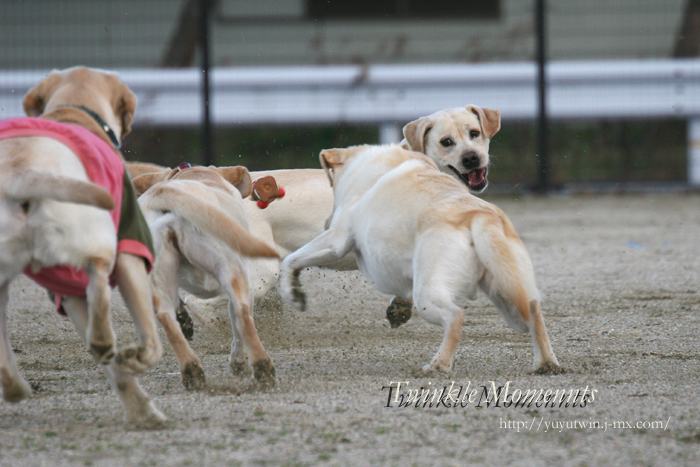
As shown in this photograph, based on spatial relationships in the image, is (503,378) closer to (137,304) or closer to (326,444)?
(326,444)

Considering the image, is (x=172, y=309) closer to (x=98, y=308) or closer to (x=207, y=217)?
(x=207, y=217)

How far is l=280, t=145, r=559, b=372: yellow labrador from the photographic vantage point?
3.16 metres

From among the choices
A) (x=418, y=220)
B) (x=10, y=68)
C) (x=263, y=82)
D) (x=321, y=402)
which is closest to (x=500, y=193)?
(x=263, y=82)

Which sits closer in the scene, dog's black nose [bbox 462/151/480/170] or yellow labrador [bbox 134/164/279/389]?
yellow labrador [bbox 134/164/279/389]

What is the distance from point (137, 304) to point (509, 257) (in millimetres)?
1369

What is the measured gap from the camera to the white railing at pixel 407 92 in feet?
33.9

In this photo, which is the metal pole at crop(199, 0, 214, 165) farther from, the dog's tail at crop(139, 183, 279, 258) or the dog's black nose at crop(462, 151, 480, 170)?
the dog's tail at crop(139, 183, 279, 258)

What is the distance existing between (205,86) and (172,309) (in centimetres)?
741

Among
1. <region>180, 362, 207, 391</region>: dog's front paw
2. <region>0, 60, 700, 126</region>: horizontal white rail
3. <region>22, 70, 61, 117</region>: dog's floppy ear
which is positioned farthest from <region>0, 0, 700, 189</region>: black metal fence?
<region>180, 362, 207, 391</region>: dog's front paw

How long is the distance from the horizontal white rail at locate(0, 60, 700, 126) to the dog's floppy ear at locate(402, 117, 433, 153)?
5882mm

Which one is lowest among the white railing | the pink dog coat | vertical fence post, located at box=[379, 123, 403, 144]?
vertical fence post, located at box=[379, 123, 403, 144]

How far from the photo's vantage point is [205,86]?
10242mm

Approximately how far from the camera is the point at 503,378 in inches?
121

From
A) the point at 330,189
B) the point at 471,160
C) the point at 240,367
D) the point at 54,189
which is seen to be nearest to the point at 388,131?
the point at 330,189
